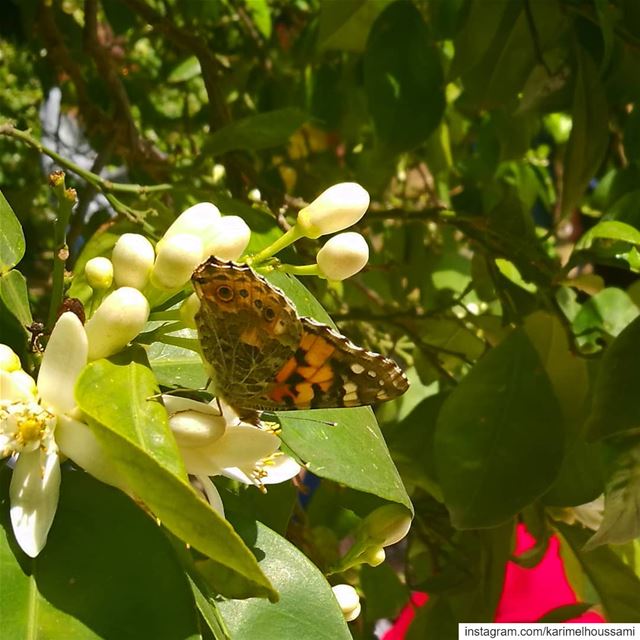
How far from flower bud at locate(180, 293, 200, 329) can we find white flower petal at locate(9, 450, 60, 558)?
9 centimetres

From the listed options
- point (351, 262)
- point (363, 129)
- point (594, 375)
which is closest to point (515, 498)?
point (594, 375)

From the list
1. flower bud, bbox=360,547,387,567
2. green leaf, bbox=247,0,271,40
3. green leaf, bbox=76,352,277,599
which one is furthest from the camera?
green leaf, bbox=247,0,271,40

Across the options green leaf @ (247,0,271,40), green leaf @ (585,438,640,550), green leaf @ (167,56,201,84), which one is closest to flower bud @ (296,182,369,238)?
green leaf @ (585,438,640,550)

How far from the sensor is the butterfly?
0.39 metres

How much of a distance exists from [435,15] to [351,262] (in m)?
0.60

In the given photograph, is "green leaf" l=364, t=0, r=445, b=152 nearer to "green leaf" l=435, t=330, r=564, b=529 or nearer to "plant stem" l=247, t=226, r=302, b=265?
"green leaf" l=435, t=330, r=564, b=529

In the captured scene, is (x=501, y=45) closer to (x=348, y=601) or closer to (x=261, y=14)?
(x=261, y=14)

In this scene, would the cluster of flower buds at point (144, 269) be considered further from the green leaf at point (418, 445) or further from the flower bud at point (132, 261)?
the green leaf at point (418, 445)

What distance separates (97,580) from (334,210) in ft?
0.72

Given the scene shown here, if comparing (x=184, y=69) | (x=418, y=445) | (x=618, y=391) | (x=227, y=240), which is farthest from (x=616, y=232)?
(x=184, y=69)

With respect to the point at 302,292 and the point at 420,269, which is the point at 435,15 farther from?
the point at 302,292

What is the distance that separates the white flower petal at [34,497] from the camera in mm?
367

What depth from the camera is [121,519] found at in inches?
14.7

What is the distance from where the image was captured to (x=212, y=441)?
1.31 feet
